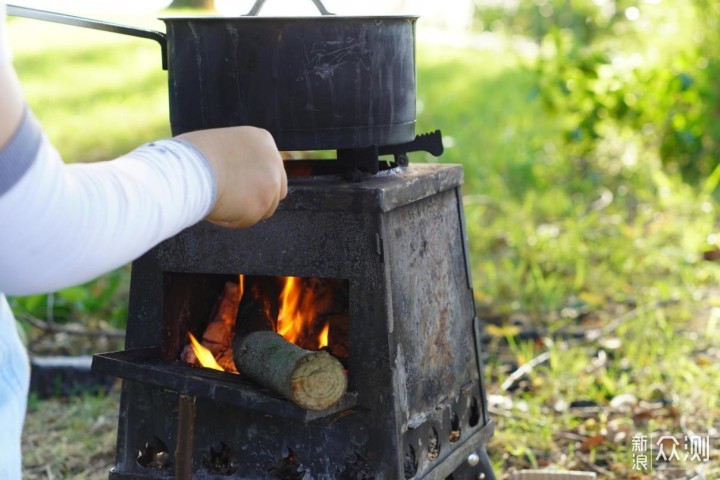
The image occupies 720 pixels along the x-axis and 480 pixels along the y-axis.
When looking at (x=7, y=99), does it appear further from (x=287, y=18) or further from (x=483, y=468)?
(x=483, y=468)

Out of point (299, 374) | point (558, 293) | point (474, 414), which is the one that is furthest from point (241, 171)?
point (558, 293)

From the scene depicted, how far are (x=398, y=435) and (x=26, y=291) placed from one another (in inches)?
39.3

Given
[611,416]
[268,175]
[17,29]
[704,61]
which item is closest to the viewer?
[268,175]

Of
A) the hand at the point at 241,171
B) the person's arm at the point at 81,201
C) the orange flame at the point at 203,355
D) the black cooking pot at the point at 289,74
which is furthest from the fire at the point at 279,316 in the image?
the person's arm at the point at 81,201

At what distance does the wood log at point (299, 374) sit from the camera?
1.86 m

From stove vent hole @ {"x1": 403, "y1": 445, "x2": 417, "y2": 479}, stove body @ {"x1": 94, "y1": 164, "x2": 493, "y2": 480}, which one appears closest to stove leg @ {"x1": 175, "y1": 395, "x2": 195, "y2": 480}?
stove body @ {"x1": 94, "y1": 164, "x2": 493, "y2": 480}

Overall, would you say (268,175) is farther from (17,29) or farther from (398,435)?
(17,29)

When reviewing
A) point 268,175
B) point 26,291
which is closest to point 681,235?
point 268,175

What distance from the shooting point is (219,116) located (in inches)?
79.5

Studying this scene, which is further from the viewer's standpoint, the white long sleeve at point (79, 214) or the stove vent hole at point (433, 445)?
the stove vent hole at point (433, 445)

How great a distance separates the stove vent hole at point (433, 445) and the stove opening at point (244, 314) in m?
0.28

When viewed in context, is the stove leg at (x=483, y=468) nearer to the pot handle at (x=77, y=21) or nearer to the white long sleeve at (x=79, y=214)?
the pot handle at (x=77, y=21)

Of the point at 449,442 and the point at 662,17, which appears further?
the point at 662,17

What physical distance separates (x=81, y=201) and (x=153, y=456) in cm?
126
